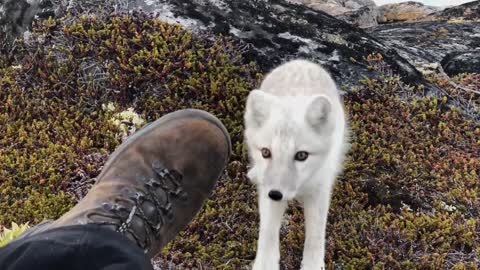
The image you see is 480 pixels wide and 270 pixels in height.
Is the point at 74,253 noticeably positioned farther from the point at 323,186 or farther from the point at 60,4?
the point at 60,4

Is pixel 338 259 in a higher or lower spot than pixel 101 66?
lower

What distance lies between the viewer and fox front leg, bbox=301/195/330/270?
4.90 meters

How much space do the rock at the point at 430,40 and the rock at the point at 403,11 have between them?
7505 mm

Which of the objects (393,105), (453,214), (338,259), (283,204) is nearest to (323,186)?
(283,204)

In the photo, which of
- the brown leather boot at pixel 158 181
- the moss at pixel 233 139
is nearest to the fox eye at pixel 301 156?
the brown leather boot at pixel 158 181

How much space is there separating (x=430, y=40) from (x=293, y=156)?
23.3 ft

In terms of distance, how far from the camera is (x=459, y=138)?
6.65 metres

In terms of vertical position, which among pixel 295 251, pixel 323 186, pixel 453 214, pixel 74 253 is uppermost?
pixel 74 253

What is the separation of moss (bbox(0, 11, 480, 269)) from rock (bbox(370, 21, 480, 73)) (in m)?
1.57

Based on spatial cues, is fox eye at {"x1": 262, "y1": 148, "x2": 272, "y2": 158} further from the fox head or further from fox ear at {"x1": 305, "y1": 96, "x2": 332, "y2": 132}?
fox ear at {"x1": 305, "y1": 96, "x2": 332, "y2": 132}

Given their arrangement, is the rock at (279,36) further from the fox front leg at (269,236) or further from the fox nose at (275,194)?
the fox nose at (275,194)

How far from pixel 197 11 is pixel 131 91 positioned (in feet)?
5.12

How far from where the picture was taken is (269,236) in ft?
16.2

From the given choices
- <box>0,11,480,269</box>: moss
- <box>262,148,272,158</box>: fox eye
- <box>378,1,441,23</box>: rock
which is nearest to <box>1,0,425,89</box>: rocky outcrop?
<box>0,11,480,269</box>: moss
